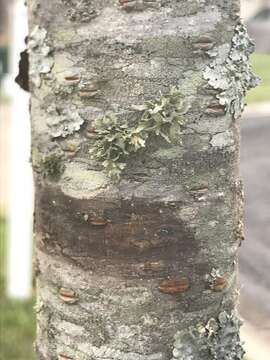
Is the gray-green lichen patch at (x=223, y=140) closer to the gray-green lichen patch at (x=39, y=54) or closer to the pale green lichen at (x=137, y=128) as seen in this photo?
the pale green lichen at (x=137, y=128)

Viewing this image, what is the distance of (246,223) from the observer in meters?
3.50

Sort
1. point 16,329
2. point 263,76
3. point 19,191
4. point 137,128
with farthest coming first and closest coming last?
1. point 19,191
2. point 16,329
3. point 263,76
4. point 137,128

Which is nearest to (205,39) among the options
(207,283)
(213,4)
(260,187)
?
(213,4)

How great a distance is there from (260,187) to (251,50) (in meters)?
2.12

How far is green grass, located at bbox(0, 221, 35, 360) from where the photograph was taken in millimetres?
4031

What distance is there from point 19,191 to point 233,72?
136 inches

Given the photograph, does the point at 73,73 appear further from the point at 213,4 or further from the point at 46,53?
the point at 213,4

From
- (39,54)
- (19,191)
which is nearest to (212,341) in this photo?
(39,54)

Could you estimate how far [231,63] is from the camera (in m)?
1.30

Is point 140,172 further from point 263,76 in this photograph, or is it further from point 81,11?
point 263,76

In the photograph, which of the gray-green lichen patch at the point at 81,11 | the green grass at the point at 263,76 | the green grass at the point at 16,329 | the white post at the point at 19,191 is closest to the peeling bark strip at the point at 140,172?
the gray-green lichen patch at the point at 81,11

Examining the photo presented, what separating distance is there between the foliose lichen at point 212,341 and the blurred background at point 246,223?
0.95 meters

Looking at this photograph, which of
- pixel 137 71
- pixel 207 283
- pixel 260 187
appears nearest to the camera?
pixel 137 71

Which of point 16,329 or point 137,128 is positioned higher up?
point 137,128
